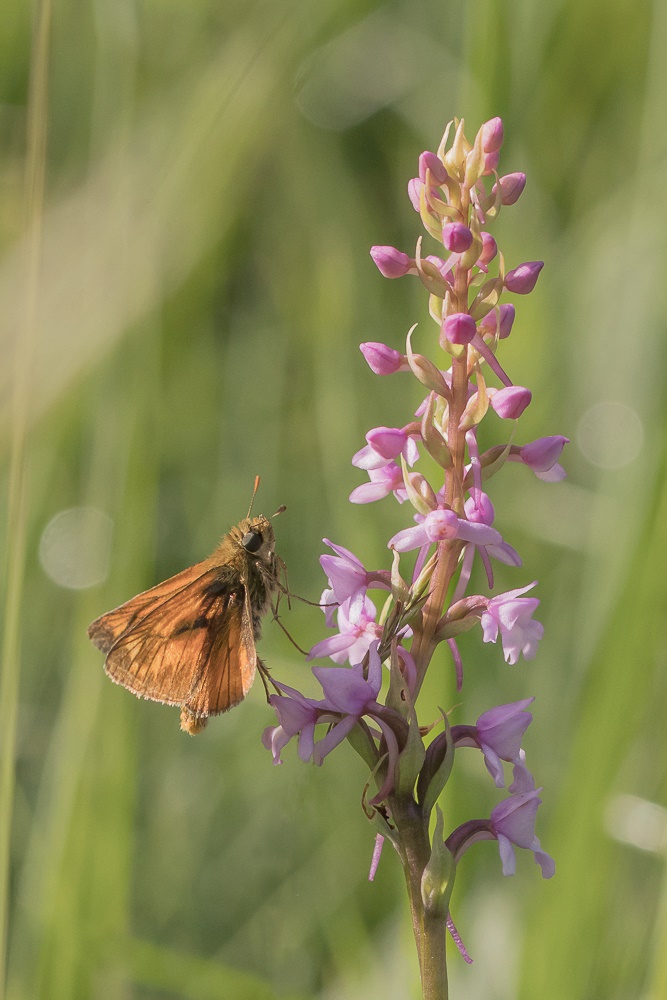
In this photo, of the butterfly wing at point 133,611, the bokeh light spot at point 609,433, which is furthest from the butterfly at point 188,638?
the bokeh light spot at point 609,433

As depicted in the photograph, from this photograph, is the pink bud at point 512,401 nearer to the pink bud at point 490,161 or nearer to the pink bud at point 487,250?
the pink bud at point 487,250

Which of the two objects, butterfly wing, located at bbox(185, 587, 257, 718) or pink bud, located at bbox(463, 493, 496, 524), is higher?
pink bud, located at bbox(463, 493, 496, 524)

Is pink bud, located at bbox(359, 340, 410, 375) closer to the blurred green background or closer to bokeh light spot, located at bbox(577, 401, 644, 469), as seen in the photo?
the blurred green background

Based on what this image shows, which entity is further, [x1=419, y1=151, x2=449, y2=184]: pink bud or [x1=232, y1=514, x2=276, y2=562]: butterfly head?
[x1=232, y1=514, x2=276, y2=562]: butterfly head

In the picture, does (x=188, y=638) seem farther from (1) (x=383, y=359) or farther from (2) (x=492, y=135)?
(2) (x=492, y=135)

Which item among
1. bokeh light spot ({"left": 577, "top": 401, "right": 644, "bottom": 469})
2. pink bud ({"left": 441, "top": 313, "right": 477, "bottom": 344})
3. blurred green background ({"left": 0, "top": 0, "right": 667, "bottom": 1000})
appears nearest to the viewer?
pink bud ({"left": 441, "top": 313, "right": 477, "bottom": 344})

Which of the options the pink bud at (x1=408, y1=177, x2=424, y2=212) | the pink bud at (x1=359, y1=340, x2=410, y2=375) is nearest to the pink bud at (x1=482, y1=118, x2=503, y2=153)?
the pink bud at (x1=408, y1=177, x2=424, y2=212)
